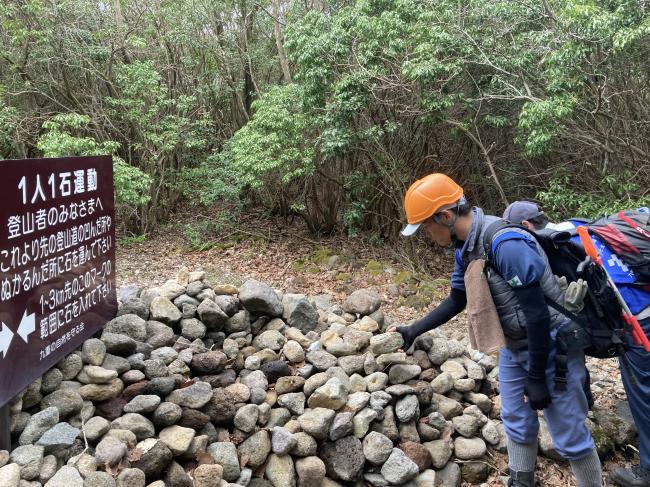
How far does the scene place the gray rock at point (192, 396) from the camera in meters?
3.50

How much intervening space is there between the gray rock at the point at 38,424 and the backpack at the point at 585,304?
2.57 m

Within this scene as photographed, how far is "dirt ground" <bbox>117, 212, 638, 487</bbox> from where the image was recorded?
7.79 meters

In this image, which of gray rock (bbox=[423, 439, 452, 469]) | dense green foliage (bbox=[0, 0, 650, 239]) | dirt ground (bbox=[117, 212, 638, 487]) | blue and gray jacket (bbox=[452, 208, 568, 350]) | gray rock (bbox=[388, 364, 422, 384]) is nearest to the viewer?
blue and gray jacket (bbox=[452, 208, 568, 350])

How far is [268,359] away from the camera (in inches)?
167

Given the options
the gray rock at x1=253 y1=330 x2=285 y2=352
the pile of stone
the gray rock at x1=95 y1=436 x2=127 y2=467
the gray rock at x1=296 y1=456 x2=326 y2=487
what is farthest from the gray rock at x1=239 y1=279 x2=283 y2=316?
the gray rock at x1=95 y1=436 x2=127 y2=467

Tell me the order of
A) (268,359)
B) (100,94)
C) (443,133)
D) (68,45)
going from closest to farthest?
(268,359), (443,133), (68,45), (100,94)

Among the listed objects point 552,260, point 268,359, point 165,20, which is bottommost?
point 268,359

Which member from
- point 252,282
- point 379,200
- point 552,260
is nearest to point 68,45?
point 379,200

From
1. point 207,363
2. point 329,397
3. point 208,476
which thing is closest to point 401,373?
point 329,397

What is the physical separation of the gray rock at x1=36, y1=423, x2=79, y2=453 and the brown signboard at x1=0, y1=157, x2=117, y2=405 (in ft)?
1.06

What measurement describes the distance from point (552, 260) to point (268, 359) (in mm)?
2310

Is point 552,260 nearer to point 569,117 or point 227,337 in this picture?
point 227,337

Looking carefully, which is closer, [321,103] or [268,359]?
[268,359]

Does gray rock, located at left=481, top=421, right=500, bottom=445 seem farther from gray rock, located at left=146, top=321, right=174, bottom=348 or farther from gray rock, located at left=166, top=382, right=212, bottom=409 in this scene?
gray rock, located at left=146, top=321, right=174, bottom=348
